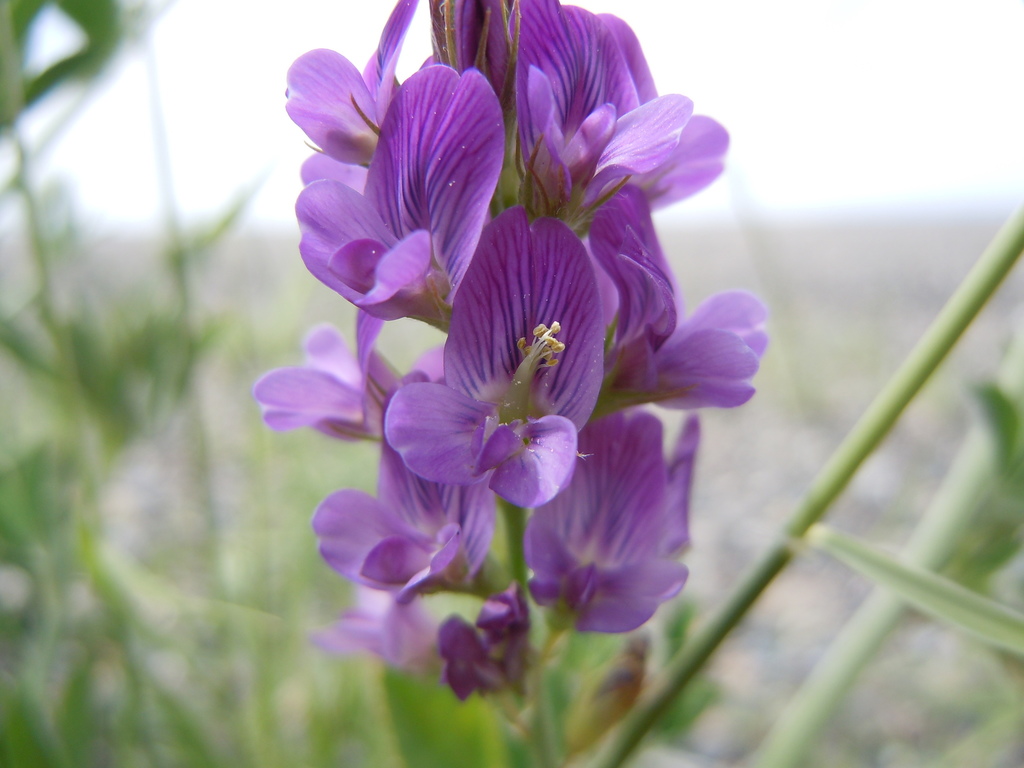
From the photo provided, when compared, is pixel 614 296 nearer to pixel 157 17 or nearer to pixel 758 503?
pixel 157 17

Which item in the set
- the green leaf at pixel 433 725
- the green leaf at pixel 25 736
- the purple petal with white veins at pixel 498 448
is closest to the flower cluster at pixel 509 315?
the purple petal with white veins at pixel 498 448

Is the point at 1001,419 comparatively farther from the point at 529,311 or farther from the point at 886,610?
the point at 529,311

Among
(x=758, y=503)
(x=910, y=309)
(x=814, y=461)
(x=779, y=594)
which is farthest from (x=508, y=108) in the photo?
(x=910, y=309)

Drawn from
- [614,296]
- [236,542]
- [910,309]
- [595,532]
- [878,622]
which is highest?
[614,296]

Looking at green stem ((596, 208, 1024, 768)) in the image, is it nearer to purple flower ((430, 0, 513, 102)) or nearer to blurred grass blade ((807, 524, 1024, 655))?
blurred grass blade ((807, 524, 1024, 655))

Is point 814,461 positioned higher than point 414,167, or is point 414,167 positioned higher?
point 414,167

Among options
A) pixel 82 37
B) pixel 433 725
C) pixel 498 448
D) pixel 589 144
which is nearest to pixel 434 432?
pixel 498 448

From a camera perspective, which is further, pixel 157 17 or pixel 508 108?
pixel 157 17

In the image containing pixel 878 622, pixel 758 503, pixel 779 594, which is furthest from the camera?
pixel 758 503
